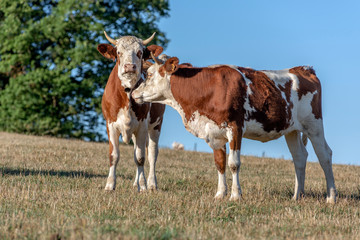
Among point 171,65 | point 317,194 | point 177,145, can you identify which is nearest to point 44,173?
point 171,65

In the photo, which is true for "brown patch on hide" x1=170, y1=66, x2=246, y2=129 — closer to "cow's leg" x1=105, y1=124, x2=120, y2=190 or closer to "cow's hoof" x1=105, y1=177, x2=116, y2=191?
"cow's leg" x1=105, y1=124, x2=120, y2=190

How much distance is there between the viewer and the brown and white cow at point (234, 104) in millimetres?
8688

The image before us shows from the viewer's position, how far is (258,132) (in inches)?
355

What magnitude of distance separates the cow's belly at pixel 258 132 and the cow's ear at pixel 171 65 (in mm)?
1601

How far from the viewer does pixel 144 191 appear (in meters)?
9.77

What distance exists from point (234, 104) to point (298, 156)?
241 cm

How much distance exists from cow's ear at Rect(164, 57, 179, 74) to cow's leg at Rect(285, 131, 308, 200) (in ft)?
10.0

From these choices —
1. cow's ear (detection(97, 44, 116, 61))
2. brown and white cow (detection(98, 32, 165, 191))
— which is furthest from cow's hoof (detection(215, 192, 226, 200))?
cow's ear (detection(97, 44, 116, 61))

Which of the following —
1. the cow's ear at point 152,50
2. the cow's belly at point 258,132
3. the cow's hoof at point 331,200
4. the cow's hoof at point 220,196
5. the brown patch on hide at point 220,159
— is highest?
the cow's ear at point 152,50

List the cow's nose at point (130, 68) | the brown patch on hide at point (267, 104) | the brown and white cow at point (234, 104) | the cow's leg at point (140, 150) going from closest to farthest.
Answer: the brown and white cow at point (234, 104) → the brown patch on hide at point (267, 104) → the cow's nose at point (130, 68) → the cow's leg at point (140, 150)

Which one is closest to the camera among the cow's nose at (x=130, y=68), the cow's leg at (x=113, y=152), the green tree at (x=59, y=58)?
the cow's nose at (x=130, y=68)

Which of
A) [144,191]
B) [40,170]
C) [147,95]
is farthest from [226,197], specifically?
[40,170]

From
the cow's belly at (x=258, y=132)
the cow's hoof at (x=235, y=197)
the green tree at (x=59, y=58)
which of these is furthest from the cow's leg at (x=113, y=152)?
the green tree at (x=59, y=58)

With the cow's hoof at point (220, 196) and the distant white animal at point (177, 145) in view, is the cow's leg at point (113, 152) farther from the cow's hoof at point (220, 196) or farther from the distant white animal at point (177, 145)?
the distant white animal at point (177, 145)
